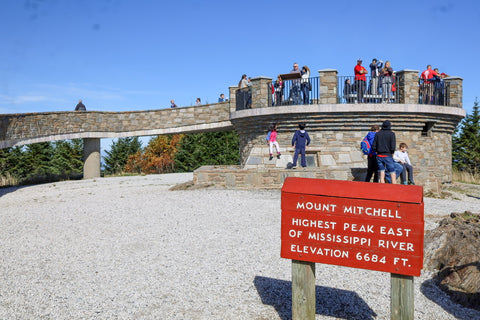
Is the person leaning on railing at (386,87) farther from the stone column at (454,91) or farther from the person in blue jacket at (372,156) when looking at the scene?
the person in blue jacket at (372,156)

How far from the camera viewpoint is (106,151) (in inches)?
1663

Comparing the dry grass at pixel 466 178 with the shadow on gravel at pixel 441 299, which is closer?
the shadow on gravel at pixel 441 299

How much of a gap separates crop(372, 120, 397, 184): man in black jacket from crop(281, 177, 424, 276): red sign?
6.18 meters

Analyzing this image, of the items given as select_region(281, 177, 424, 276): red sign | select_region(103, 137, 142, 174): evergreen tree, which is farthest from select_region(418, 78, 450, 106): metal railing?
select_region(103, 137, 142, 174): evergreen tree

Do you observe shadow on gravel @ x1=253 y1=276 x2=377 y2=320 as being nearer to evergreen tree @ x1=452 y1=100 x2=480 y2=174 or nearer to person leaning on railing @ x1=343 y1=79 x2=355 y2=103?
person leaning on railing @ x1=343 y1=79 x2=355 y2=103

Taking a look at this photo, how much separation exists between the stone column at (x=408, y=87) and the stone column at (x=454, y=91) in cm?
232

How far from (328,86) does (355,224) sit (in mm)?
13788

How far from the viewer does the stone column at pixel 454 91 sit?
1870 centimetres

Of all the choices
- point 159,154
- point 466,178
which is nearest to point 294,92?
point 466,178

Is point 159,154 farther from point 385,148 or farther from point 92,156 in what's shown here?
point 385,148

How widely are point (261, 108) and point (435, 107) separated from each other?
7025 millimetres

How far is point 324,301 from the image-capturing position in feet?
16.3

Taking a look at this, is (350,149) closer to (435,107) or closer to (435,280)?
(435,107)

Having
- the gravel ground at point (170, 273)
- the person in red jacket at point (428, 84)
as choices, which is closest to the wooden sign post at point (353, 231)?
the gravel ground at point (170, 273)
